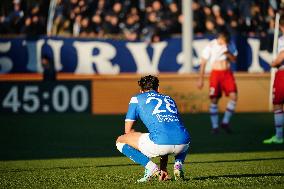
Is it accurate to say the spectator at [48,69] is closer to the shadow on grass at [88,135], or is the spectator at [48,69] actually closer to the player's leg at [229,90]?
the shadow on grass at [88,135]

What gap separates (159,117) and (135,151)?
54 centimetres

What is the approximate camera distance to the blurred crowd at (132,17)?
26.1m

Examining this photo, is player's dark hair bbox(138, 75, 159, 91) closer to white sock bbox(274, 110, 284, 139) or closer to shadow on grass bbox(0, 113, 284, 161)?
shadow on grass bbox(0, 113, 284, 161)

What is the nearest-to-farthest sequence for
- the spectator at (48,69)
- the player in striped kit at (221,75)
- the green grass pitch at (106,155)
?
the green grass pitch at (106,155)
the player in striped kit at (221,75)
the spectator at (48,69)

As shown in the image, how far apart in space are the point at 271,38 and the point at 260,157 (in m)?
13.4

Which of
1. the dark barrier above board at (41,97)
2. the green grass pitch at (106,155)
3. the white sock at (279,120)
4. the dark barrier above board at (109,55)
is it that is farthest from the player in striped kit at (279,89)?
the dark barrier above board at (109,55)

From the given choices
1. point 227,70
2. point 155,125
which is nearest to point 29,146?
point 227,70

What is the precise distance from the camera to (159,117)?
9.99m

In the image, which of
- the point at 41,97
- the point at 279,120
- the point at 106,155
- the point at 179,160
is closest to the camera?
the point at 179,160

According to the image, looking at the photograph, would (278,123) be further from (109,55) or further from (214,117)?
(109,55)

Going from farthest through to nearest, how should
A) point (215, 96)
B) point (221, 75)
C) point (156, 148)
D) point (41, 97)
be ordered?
point (41, 97), point (215, 96), point (221, 75), point (156, 148)

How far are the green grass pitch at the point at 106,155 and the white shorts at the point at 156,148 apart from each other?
13.7 inches

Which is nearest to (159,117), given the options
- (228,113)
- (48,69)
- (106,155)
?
(106,155)

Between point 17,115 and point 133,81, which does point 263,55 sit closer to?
point 133,81
